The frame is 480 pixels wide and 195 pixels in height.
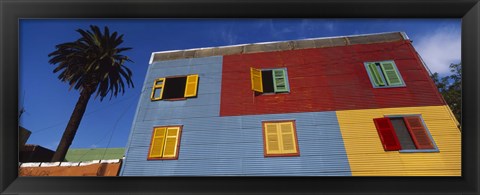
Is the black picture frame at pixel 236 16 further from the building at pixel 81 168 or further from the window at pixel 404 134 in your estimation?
the building at pixel 81 168

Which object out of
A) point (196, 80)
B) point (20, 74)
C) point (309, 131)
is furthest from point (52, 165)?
point (309, 131)

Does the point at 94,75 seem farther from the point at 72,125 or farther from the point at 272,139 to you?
the point at 272,139

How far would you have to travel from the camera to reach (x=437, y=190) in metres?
2.26

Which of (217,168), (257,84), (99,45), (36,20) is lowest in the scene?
(217,168)

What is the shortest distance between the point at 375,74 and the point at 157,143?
20.5 feet

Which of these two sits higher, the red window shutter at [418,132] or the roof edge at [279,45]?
the roof edge at [279,45]

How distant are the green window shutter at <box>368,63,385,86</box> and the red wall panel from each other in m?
0.16

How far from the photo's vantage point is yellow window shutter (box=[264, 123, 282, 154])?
256 inches

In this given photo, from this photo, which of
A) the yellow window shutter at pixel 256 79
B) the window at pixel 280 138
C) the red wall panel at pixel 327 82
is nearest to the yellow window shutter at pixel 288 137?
the window at pixel 280 138

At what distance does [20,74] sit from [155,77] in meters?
6.39

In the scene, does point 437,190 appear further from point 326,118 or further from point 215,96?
point 215,96

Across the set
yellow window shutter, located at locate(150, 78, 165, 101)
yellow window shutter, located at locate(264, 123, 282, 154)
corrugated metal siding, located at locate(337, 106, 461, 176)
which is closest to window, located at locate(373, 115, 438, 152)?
corrugated metal siding, located at locate(337, 106, 461, 176)

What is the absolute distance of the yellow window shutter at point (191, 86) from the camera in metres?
8.15

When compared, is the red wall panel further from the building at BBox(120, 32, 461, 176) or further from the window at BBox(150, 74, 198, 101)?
the window at BBox(150, 74, 198, 101)
